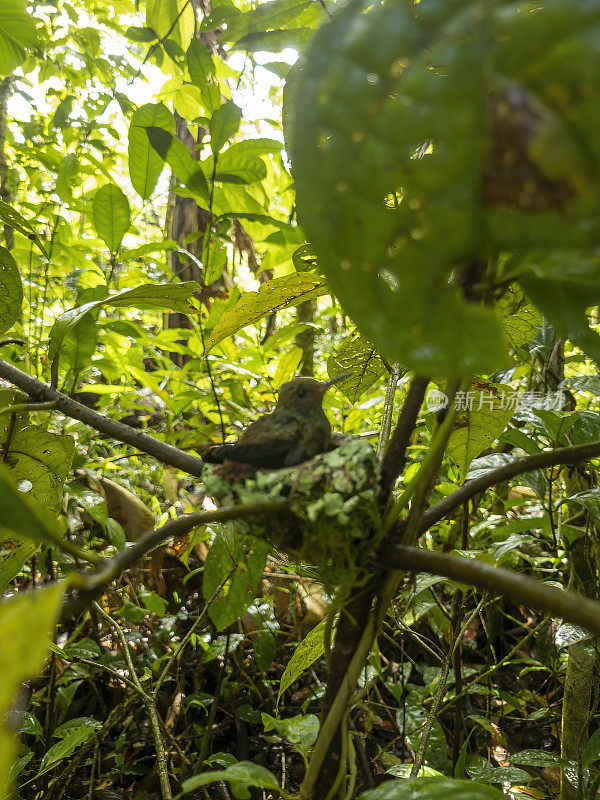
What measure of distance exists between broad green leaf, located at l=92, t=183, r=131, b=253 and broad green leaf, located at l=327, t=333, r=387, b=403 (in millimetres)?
439

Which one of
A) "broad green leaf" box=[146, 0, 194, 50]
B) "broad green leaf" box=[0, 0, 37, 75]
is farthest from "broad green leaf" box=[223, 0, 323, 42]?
"broad green leaf" box=[0, 0, 37, 75]

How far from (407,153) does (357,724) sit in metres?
1.52

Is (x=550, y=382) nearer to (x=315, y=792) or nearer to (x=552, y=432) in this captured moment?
(x=552, y=432)

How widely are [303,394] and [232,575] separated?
362mm

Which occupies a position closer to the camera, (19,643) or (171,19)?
(19,643)

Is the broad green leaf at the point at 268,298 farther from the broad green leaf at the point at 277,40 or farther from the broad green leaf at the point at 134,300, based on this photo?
the broad green leaf at the point at 277,40

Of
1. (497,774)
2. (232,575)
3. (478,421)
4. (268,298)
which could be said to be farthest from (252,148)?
(497,774)

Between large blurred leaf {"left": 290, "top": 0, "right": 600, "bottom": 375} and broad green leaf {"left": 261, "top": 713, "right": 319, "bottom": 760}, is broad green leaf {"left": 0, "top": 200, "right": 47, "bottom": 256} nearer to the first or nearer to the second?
large blurred leaf {"left": 290, "top": 0, "right": 600, "bottom": 375}

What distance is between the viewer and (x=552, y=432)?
80 centimetres

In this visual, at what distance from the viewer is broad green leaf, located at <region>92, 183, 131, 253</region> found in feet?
2.90

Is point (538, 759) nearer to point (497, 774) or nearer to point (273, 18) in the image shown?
point (497, 774)

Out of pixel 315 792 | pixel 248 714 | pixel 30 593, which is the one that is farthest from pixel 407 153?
pixel 248 714

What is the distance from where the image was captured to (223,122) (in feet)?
2.76

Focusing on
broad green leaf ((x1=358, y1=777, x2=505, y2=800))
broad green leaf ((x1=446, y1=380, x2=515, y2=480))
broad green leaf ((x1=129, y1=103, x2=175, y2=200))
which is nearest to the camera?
broad green leaf ((x1=358, y1=777, x2=505, y2=800))
